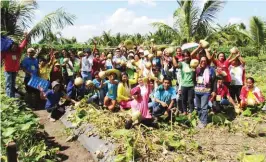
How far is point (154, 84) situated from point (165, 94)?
75 cm

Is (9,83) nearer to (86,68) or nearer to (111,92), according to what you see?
(86,68)

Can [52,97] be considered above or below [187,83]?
below

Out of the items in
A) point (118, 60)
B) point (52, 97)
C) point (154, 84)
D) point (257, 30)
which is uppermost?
point (257, 30)

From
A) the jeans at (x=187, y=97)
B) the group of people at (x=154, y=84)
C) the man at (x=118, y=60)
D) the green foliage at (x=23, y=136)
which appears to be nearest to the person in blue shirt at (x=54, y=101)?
the group of people at (x=154, y=84)

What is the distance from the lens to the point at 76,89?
8820 millimetres

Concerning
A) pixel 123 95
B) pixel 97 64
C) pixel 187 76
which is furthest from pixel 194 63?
pixel 97 64

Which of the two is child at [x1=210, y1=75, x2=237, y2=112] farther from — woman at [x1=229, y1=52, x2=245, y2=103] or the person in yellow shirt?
the person in yellow shirt

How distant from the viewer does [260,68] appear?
16250 millimetres

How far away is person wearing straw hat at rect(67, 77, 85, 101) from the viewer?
27.9ft

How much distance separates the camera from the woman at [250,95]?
726cm

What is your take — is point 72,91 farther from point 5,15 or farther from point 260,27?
point 260,27

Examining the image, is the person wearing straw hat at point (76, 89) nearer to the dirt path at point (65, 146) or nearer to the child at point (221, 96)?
the dirt path at point (65, 146)

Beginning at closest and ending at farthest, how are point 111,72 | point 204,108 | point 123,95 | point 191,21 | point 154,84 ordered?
point 204,108 → point 154,84 → point 123,95 → point 111,72 → point 191,21

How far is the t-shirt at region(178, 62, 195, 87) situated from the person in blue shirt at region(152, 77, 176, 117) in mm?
310
